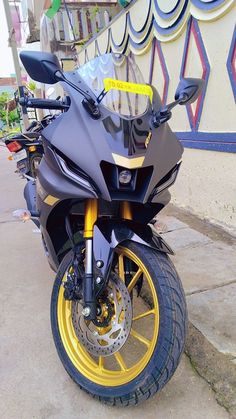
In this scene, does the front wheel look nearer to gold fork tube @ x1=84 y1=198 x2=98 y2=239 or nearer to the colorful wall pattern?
gold fork tube @ x1=84 y1=198 x2=98 y2=239

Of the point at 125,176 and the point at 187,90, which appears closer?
the point at 125,176

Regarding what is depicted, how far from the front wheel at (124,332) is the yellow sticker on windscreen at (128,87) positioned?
70 cm

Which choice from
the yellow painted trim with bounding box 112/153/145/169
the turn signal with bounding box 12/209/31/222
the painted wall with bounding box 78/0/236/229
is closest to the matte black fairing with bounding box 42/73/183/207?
the yellow painted trim with bounding box 112/153/145/169

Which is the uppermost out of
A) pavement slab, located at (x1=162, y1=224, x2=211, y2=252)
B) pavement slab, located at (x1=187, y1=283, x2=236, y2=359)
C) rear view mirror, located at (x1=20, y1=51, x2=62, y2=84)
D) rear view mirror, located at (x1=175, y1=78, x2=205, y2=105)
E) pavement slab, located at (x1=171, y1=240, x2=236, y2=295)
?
rear view mirror, located at (x1=20, y1=51, x2=62, y2=84)

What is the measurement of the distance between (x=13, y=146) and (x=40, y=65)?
2.36 metres

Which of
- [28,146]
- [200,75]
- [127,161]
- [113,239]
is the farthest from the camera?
[28,146]

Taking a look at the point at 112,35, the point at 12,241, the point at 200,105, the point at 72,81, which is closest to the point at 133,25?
the point at 112,35

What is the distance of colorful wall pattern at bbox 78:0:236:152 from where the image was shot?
11.0 ft

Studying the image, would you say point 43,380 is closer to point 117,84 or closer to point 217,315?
point 217,315

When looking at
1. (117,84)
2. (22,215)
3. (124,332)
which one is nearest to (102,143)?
(117,84)

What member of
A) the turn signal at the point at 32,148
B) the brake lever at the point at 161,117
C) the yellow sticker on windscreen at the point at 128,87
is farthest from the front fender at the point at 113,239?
the turn signal at the point at 32,148

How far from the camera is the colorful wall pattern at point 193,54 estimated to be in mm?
3359

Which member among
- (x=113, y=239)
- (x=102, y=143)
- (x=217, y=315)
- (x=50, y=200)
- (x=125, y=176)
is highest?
(x=102, y=143)

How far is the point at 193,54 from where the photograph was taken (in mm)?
3814
